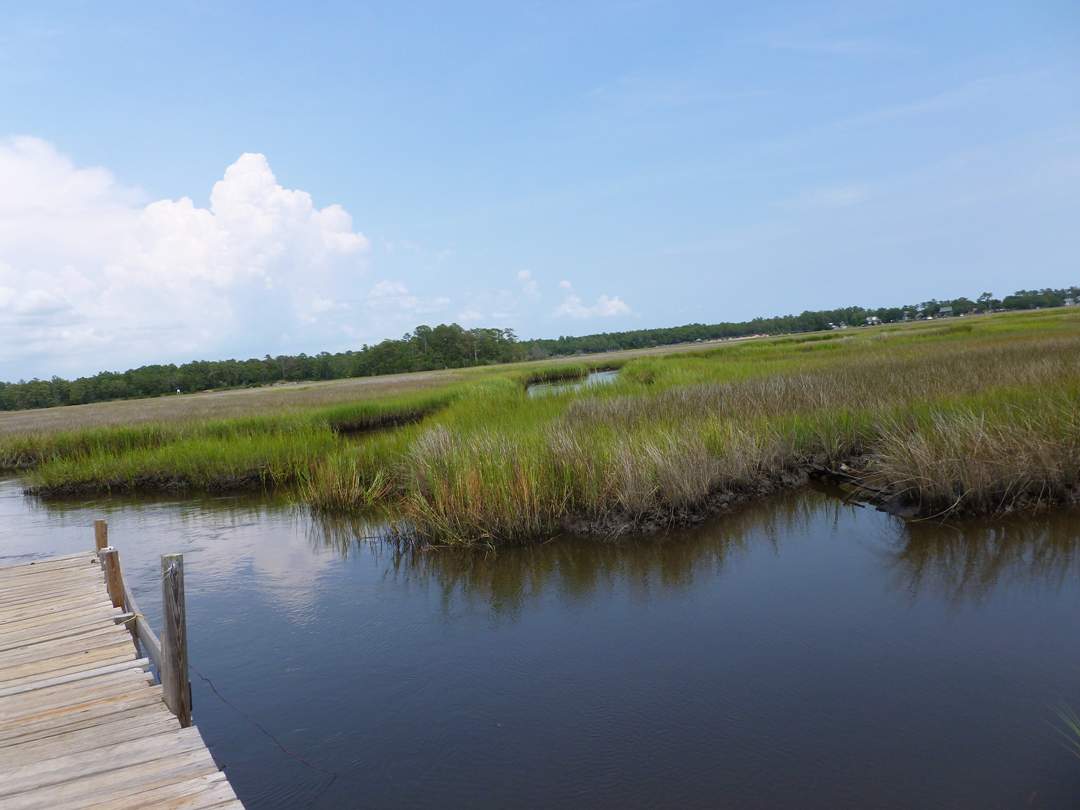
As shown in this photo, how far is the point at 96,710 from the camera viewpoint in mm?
4340

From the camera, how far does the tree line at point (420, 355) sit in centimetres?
7750

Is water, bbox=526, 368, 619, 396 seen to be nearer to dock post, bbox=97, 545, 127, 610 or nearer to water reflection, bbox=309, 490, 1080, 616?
water reflection, bbox=309, 490, 1080, 616

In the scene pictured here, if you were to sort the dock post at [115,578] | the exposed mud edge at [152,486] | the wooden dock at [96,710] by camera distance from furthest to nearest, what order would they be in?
the exposed mud edge at [152,486] → the dock post at [115,578] → the wooden dock at [96,710]

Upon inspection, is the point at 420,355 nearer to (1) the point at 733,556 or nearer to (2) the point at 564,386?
(2) the point at 564,386

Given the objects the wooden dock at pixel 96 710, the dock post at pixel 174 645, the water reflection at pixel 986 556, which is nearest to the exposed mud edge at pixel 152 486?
the wooden dock at pixel 96 710

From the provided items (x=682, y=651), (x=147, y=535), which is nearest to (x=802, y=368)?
(x=682, y=651)

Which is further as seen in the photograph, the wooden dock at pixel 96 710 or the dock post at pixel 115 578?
the dock post at pixel 115 578

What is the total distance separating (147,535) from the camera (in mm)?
12492

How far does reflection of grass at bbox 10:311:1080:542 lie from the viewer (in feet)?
31.2

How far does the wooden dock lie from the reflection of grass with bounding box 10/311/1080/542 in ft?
15.6

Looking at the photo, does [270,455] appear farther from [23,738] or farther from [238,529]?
[23,738]

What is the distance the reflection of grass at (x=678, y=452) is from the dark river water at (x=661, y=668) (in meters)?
0.62

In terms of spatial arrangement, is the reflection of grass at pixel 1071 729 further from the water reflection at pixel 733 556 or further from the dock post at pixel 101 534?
the dock post at pixel 101 534

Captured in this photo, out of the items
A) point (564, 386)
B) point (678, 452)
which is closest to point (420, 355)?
point (564, 386)
